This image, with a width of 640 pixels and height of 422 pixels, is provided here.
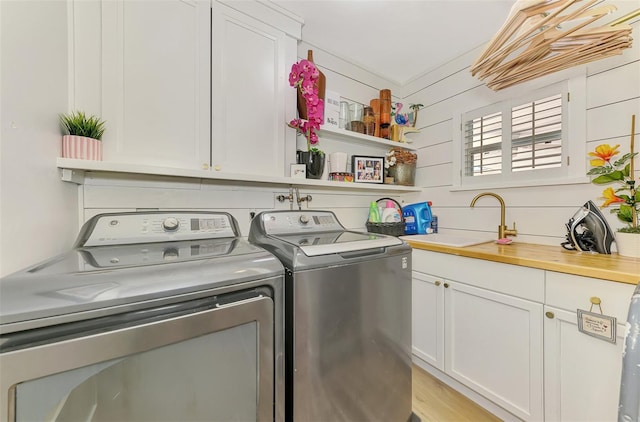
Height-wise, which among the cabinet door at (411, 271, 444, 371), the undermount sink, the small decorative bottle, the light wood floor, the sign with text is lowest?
the light wood floor

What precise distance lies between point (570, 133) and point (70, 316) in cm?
254

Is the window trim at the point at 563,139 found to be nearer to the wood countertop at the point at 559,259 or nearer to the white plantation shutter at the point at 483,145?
the white plantation shutter at the point at 483,145

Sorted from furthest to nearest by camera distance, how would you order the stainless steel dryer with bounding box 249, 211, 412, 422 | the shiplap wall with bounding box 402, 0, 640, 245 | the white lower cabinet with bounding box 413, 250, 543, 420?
the shiplap wall with bounding box 402, 0, 640, 245
the white lower cabinet with bounding box 413, 250, 543, 420
the stainless steel dryer with bounding box 249, 211, 412, 422

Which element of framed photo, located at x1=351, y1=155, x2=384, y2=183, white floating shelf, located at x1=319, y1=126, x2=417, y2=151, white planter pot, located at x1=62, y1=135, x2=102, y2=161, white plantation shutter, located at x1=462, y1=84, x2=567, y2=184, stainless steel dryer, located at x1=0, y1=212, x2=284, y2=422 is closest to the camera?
stainless steel dryer, located at x1=0, y1=212, x2=284, y2=422

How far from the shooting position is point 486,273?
1.47 meters

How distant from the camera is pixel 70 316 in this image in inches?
22.4

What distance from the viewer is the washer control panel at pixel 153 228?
109cm

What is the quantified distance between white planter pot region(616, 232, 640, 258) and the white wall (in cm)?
253

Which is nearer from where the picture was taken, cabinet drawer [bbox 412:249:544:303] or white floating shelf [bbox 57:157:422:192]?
white floating shelf [bbox 57:157:422:192]

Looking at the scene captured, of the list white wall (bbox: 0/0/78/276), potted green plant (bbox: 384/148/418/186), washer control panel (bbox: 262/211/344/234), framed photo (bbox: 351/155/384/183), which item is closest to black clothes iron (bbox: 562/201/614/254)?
potted green plant (bbox: 384/148/418/186)

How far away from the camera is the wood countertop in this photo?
104cm

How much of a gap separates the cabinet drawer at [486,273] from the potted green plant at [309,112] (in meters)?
1.02

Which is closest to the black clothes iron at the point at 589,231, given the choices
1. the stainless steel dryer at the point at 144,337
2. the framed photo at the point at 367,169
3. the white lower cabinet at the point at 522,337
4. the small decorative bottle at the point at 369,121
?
the white lower cabinet at the point at 522,337

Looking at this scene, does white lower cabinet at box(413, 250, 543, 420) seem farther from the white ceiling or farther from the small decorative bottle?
the white ceiling
